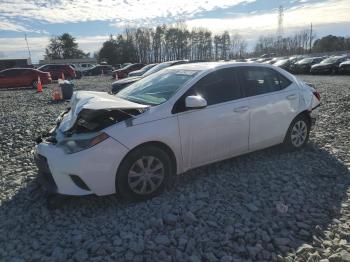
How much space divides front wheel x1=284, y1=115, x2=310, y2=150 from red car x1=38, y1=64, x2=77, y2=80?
2912 cm

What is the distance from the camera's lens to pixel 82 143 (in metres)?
3.87

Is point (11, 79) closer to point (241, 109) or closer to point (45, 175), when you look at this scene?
point (45, 175)

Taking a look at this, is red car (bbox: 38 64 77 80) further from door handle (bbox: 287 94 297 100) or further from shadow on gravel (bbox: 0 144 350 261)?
door handle (bbox: 287 94 297 100)

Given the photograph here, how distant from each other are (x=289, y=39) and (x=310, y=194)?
123150 millimetres

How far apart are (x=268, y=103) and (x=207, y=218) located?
2.29m

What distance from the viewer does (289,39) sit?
384ft

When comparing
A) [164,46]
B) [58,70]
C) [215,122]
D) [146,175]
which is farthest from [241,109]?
[164,46]

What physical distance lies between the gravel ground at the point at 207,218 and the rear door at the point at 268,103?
45cm

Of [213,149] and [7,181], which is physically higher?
[213,149]

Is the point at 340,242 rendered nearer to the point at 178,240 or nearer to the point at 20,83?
the point at 178,240

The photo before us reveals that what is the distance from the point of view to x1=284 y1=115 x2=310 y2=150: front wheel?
5.72 meters

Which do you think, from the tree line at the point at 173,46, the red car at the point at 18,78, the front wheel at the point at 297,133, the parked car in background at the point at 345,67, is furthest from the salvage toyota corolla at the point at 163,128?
the tree line at the point at 173,46

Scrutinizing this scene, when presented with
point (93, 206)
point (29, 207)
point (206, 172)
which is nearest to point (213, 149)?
point (206, 172)

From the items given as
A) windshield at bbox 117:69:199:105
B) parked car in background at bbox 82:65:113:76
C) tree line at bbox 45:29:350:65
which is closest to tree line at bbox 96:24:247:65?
tree line at bbox 45:29:350:65
